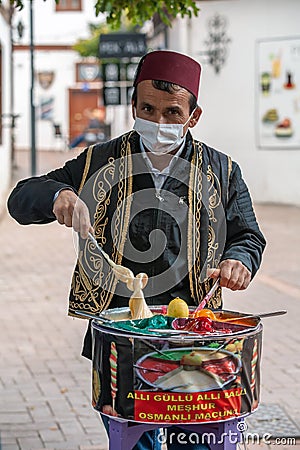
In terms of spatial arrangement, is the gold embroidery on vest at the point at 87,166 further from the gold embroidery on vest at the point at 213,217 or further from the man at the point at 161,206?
the gold embroidery on vest at the point at 213,217

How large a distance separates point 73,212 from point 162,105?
19.2 inches

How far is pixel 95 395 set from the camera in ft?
9.38

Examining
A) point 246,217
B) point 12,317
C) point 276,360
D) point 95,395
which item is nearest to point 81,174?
point 246,217

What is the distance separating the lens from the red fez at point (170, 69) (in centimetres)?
311

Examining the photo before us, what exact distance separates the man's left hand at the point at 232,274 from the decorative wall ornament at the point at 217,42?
15674 mm

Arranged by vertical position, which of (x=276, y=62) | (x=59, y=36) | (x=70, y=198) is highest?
(x=59, y=36)

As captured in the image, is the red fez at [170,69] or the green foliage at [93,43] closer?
the red fez at [170,69]

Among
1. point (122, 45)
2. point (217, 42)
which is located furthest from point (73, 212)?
point (217, 42)

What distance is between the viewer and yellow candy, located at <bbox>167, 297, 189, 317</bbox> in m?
2.93

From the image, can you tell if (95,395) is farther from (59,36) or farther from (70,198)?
(59,36)

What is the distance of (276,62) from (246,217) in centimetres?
1513

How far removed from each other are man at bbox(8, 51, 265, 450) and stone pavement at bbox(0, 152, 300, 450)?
1.86 metres

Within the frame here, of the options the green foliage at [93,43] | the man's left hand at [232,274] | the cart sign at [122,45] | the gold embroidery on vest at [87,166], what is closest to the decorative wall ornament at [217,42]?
the cart sign at [122,45]

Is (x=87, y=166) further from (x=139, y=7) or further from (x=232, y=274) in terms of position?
(x=139, y=7)
